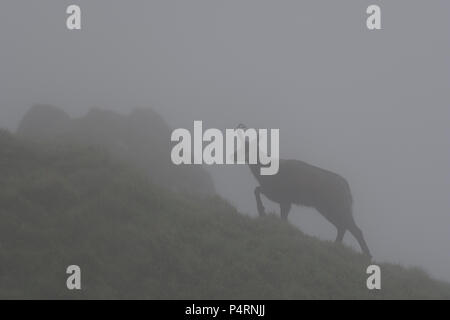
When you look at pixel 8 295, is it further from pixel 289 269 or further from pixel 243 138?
pixel 243 138

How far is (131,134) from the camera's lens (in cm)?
3020

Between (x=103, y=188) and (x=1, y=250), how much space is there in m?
4.10

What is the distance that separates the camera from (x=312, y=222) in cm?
9875

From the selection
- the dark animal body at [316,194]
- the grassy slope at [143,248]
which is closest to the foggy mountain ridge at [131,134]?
the dark animal body at [316,194]

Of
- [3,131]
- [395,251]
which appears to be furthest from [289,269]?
[395,251]

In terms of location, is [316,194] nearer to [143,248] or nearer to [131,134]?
[143,248]

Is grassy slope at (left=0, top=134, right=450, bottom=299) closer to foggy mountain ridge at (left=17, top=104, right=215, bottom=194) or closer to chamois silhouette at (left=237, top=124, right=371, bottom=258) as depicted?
chamois silhouette at (left=237, top=124, right=371, bottom=258)

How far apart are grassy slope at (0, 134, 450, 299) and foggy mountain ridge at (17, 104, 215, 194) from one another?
8788 mm

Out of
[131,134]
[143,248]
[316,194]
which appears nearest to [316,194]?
[316,194]

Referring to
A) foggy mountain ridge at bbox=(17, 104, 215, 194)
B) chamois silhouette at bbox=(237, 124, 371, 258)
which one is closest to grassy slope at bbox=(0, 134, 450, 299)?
chamois silhouette at bbox=(237, 124, 371, 258)

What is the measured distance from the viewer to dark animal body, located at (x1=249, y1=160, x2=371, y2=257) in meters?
20.5

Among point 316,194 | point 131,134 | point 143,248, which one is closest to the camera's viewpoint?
point 143,248

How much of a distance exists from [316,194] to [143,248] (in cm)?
808

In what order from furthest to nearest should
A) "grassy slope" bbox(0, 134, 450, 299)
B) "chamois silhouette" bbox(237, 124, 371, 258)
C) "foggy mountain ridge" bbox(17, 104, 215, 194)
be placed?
"foggy mountain ridge" bbox(17, 104, 215, 194), "chamois silhouette" bbox(237, 124, 371, 258), "grassy slope" bbox(0, 134, 450, 299)
